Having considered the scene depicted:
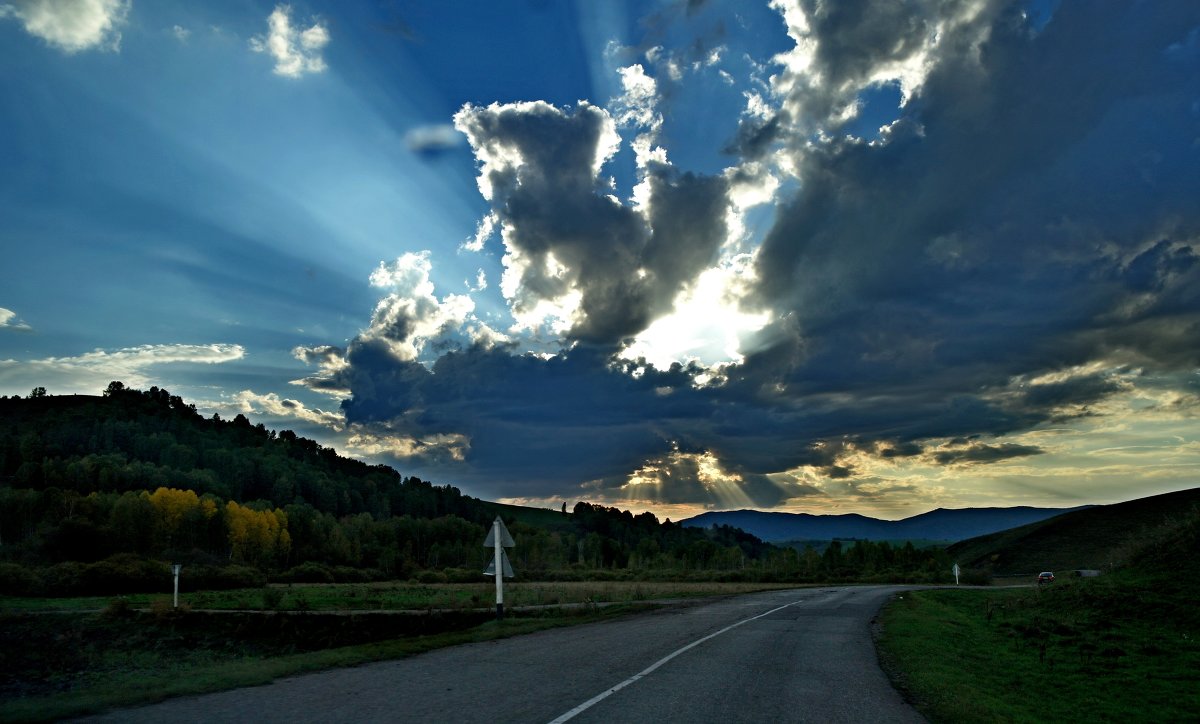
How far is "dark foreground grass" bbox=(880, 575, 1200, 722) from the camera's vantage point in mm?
12508

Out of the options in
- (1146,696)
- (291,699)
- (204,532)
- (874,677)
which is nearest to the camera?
(291,699)

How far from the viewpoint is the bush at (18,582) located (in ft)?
176

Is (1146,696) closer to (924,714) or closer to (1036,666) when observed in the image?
(1036,666)

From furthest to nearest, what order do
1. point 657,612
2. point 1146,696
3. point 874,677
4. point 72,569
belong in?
point 72,569 < point 657,612 < point 1146,696 < point 874,677

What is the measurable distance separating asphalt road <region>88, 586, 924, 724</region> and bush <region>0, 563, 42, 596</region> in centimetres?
5657

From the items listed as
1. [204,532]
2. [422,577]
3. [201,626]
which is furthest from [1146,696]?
[204,532]

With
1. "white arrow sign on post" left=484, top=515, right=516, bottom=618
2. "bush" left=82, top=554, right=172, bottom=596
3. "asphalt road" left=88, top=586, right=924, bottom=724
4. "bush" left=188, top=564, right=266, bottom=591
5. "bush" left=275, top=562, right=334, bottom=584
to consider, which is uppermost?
"white arrow sign on post" left=484, top=515, right=516, bottom=618

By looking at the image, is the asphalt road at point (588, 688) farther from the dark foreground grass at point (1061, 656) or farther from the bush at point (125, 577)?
the bush at point (125, 577)

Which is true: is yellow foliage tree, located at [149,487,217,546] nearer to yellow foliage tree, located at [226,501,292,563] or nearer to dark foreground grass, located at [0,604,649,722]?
yellow foliage tree, located at [226,501,292,563]

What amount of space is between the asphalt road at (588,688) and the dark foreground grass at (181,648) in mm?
809

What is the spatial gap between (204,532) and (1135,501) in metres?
171

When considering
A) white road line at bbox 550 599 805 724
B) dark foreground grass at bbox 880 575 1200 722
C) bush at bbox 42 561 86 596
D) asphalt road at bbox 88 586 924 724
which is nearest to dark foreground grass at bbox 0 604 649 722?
asphalt road at bbox 88 586 924 724

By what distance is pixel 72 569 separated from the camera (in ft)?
192

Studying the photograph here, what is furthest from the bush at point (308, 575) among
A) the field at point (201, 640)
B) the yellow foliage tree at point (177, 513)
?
the field at point (201, 640)
